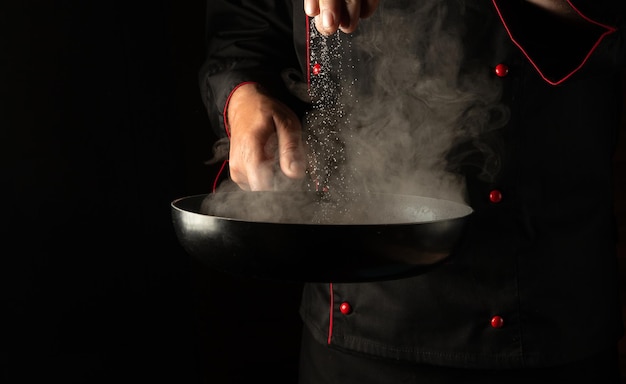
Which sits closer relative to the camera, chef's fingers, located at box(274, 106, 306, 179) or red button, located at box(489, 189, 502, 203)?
chef's fingers, located at box(274, 106, 306, 179)

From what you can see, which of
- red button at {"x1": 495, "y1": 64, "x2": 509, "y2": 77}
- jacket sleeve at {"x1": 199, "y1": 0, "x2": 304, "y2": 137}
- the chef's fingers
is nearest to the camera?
the chef's fingers

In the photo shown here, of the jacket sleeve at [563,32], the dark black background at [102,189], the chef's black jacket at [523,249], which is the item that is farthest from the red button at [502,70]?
the dark black background at [102,189]

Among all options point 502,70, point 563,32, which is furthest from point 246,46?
point 563,32

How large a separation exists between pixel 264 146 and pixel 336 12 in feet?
1.32

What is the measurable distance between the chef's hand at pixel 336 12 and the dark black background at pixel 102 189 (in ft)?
4.08

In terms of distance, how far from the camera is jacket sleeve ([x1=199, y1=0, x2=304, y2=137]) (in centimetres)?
135

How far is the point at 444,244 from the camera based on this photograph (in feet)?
2.41

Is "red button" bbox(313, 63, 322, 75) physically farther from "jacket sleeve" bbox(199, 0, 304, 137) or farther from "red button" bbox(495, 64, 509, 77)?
"red button" bbox(495, 64, 509, 77)

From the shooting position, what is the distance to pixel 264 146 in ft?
3.41

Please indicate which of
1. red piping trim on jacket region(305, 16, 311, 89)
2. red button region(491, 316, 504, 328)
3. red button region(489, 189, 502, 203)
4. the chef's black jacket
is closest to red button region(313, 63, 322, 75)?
red piping trim on jacket region(305, 16, 311, 89)

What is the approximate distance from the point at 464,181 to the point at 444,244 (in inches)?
16.5

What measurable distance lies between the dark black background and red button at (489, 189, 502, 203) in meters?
1.18

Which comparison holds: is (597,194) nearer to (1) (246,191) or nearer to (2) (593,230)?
(2) (593,230)

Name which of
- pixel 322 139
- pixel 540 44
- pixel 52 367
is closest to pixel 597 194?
pixel 540 44
